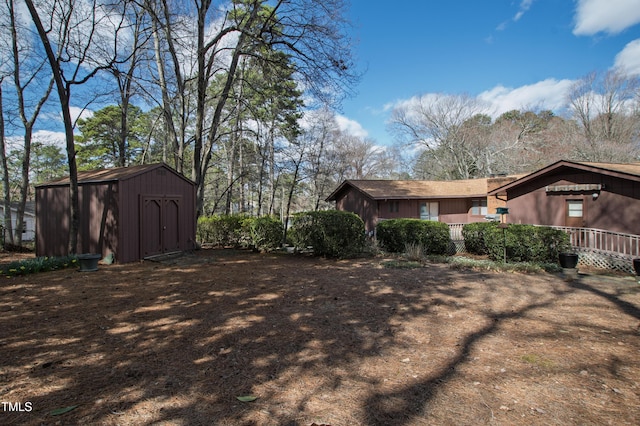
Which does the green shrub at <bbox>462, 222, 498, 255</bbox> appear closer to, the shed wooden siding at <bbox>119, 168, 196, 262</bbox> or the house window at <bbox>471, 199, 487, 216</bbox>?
the house window at <bbox>471, 199, 487, 216</bbox>

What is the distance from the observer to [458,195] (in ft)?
61.6

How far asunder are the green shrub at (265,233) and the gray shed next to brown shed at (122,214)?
7.44 feet

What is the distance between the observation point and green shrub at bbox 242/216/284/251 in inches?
450

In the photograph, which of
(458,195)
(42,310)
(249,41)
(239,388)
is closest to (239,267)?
(42,310)

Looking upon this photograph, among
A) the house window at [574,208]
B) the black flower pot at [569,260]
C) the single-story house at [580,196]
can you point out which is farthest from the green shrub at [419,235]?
the house window at [574,208]

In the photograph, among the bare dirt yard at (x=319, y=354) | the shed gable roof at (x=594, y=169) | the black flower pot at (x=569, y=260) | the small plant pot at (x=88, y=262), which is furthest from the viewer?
the shed gable roof at (x=594, y=169)

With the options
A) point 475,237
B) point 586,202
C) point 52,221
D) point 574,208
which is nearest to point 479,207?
point 574,208

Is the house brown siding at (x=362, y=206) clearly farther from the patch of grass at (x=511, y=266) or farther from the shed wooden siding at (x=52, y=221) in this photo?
the shed wooden siding at (x=52, y=221)

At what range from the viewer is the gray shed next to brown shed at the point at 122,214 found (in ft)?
29.2

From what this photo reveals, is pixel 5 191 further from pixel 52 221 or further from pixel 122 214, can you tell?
pixel 122 214

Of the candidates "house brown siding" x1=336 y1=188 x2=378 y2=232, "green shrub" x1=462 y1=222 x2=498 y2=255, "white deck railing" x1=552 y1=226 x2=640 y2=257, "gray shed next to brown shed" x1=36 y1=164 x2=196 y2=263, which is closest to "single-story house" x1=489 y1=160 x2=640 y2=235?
"white deck railing" x1=552 y1=226 x2=640 y2=257

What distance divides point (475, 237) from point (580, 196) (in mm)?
3766

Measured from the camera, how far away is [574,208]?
1112cm

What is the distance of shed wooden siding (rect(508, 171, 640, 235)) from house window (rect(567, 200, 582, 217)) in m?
0.14
